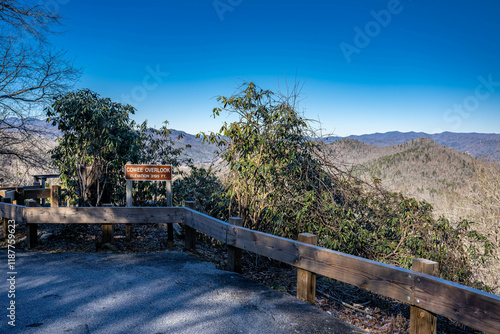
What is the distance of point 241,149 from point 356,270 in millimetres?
4400

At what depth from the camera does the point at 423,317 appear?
10.5 feet

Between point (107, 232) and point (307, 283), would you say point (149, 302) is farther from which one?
point (107, 232)

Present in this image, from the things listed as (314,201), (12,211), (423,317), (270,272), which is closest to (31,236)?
(12,211)

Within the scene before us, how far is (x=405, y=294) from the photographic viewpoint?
332cm

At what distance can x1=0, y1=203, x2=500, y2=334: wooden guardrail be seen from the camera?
2787 millimetres

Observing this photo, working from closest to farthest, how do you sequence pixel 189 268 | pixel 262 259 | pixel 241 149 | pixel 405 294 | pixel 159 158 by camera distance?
pixel 405 294 → pixel 189 268 → pixel 262 259 → pixel 241 149 → pixel 159 158

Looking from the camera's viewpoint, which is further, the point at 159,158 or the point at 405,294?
the point at 159,158

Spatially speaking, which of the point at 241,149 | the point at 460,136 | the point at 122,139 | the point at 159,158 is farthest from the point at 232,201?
the point at 460,136

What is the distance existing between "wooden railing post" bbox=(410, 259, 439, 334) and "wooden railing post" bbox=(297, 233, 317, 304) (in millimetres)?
1359

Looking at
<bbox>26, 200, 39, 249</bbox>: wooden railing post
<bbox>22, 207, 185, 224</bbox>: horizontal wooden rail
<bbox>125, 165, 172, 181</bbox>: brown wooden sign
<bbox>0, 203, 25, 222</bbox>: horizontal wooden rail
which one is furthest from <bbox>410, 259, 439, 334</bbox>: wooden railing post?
<bbox>0, 203, 25, 222</bbox>: horizontal wooden rail

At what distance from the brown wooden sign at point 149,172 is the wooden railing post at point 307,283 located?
168 inches

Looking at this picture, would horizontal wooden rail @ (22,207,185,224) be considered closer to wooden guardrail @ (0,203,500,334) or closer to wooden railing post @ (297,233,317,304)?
wooden guardrail @ (0,203,500,334)

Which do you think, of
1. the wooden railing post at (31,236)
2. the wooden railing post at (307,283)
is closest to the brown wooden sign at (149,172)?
the wooden railing post at (31,236)

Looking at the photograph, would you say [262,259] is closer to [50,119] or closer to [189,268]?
[189,268]
